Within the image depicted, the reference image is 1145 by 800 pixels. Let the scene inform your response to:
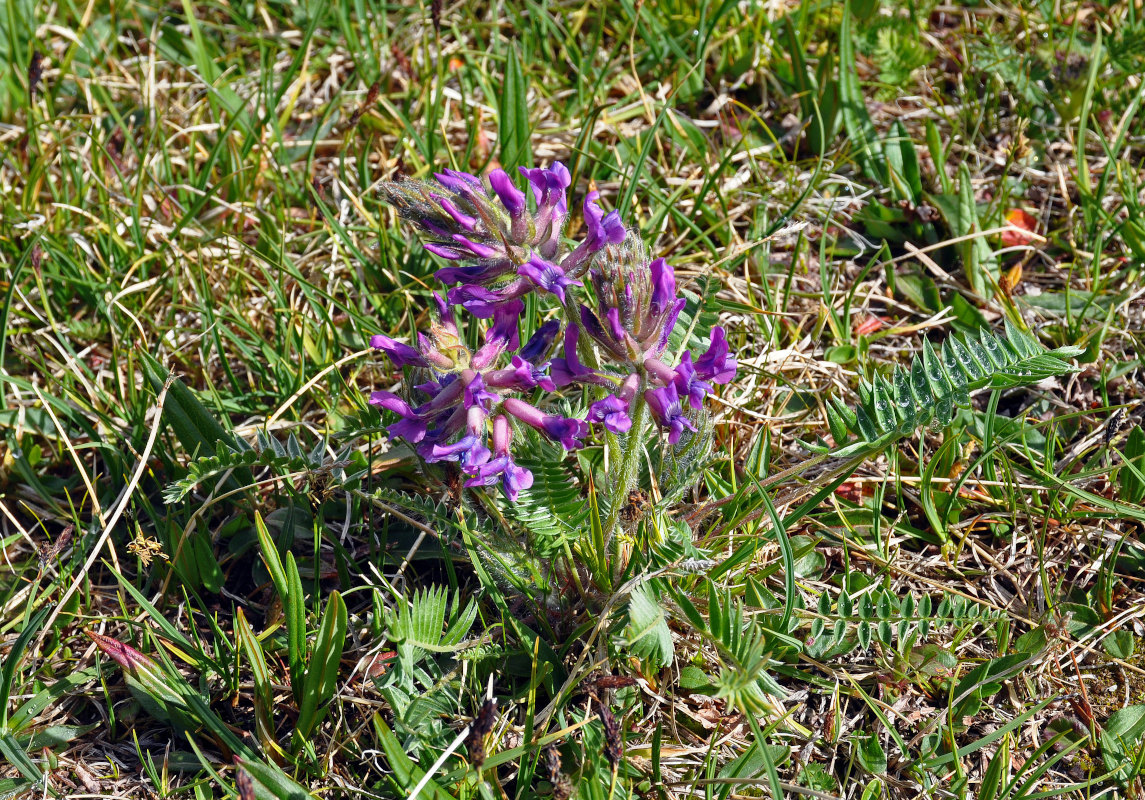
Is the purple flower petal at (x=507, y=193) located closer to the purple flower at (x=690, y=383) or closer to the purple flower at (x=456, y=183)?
the purple flower at (x=456, y=183)

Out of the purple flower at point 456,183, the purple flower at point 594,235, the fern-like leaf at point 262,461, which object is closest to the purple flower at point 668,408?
the purple flower at point 594,235

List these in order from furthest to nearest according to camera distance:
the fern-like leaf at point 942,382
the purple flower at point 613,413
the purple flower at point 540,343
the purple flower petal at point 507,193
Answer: the fern-like leaf at point 942,382, the purple flower at point 540,343, the purple flower petal at point 507,193, the purple flower at point 613,413

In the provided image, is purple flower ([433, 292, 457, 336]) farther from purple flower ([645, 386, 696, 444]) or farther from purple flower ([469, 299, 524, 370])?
purple flower ([645, 386, 696, 444])

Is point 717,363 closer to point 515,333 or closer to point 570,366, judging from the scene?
point 570,366

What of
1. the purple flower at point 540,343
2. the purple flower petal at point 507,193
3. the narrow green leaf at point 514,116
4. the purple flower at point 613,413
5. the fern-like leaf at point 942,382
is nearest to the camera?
the purple flower at point 613,413

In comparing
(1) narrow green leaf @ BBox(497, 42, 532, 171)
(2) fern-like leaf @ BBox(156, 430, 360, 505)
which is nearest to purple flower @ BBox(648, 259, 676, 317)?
(2) fern-like leaf @ BBox(156, 430, 360, 505)

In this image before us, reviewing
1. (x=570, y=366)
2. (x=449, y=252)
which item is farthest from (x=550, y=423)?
(x=449, y=252)
